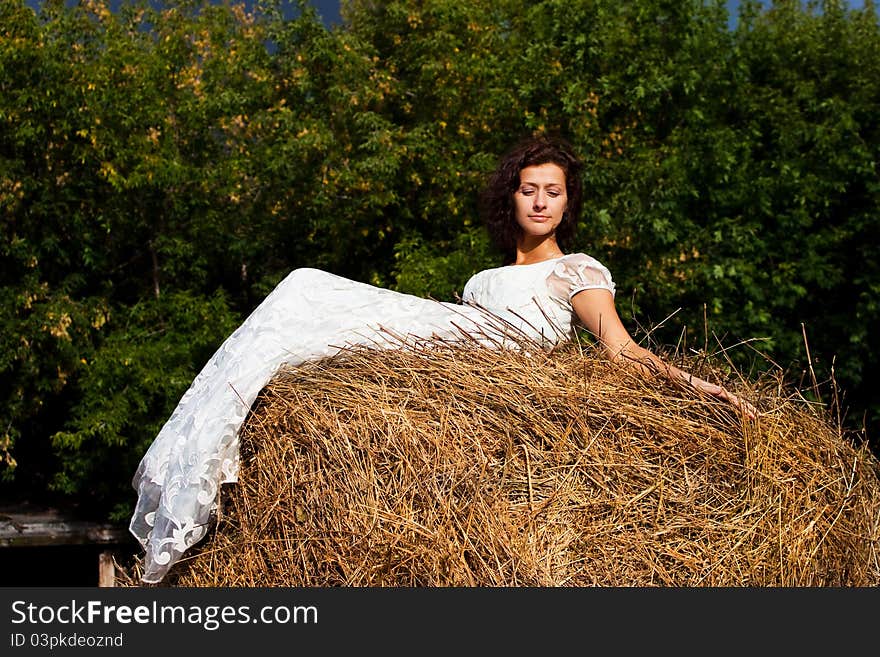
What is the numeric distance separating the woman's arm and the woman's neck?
1.09ft

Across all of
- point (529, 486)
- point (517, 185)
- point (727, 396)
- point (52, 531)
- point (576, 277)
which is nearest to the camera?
point (529, 486)

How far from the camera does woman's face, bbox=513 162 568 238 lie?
3.19 m

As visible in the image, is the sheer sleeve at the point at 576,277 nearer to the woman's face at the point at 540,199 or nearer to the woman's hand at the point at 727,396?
the woman's face at the point at 540,199

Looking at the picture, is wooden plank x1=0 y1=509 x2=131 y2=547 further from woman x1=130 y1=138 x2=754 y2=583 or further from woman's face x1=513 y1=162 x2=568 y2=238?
woman's face x1=513 y1=162 x2=568 y2=238

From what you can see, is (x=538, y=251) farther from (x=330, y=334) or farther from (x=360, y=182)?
(x=360, y=182)

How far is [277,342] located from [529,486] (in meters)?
0.81

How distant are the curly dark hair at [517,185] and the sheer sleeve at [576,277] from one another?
0.35 meters

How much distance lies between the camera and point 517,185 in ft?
10.8

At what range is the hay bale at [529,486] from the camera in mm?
2305

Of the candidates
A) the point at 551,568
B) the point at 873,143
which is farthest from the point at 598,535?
the point at 873,143

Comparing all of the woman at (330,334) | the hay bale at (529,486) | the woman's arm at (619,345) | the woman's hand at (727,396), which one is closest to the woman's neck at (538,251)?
the woman at (330,334)

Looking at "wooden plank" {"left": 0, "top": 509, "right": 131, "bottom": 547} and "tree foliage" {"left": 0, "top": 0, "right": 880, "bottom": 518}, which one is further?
"wooden plank" {"left": 0, "top": 509, "right": 131, "bottom": 547}

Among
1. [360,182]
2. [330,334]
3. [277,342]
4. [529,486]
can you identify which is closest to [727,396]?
[529,486]

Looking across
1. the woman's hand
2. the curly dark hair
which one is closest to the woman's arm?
the woman's hand
